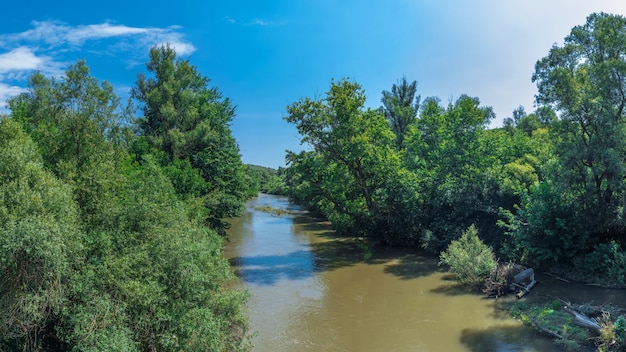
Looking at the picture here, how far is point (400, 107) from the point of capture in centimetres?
4794

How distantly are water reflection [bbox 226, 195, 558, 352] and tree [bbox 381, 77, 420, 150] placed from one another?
22.3 m

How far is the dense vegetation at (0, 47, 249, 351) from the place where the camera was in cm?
838

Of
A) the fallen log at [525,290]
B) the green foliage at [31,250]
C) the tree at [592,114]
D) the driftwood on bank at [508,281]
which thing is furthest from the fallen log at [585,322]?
the green foliage at [31,250]

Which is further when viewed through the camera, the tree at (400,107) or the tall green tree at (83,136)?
the tree at (400,107)

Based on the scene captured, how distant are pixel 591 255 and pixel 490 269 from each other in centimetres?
475

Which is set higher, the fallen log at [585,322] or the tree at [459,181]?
the tree at [459,181]

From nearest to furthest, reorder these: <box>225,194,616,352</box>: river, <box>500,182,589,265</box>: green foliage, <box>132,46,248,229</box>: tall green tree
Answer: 1. <box>225,194,616,352</box>: river
2. <box>500,182,589,265</box>: green foliage
3. <box>132,46,248,229</box>: tall green tree

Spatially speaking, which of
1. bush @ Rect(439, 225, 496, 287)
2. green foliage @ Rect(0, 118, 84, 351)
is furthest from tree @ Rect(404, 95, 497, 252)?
green foliage @ Rect(0, 118, 84, 351)

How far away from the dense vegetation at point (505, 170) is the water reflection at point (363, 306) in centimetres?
334

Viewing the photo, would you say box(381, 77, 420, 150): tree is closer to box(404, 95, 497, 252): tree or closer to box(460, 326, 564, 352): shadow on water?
box(404, 95, 497, 252): tree

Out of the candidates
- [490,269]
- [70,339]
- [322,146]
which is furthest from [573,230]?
[70,339]

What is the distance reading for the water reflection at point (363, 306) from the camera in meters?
13.4

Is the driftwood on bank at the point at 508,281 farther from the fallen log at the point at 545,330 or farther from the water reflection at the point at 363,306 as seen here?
the fallen log at the point at 545,330

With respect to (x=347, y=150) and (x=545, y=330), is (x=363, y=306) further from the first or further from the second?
(x=347, y=150)
